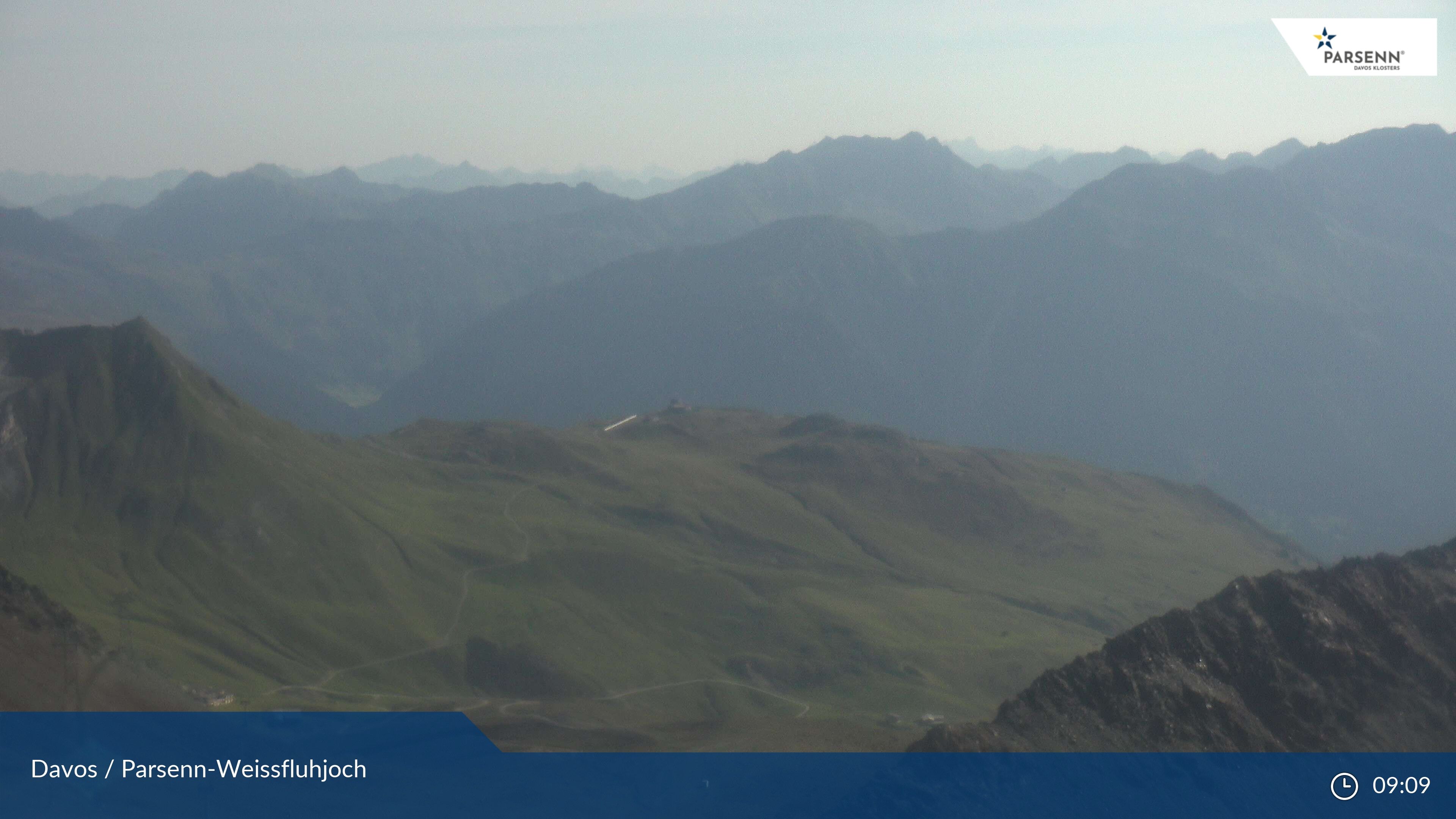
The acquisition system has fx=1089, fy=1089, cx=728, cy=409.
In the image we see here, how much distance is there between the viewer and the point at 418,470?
472 feet

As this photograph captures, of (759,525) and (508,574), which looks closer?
(508,574)

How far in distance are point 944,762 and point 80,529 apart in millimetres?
92796

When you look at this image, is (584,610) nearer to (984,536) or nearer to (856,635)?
(856,635)

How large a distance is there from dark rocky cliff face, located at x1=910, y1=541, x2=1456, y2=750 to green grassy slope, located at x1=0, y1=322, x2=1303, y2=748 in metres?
11.4

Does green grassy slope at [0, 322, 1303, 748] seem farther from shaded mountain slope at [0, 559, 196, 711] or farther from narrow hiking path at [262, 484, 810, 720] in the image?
shaded mountain slope at [0, 559, 196, 711]

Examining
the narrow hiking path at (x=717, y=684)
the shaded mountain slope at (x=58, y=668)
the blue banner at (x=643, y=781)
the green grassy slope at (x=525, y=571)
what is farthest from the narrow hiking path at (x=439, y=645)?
the blue banner at (x=643, y=781)

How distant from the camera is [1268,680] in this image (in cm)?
4081

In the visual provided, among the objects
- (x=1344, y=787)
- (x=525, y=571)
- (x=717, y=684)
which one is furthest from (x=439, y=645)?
(x=1344, y=787)

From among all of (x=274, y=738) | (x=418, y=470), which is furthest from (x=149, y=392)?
(x=274, y=738)

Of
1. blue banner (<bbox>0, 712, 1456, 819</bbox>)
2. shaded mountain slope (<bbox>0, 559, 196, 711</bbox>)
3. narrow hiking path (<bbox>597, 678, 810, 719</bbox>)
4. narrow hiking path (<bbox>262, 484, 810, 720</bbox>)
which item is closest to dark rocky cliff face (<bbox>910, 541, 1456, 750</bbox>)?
blue banner (<bbox>0, 712, 1456, 819</bbox>)

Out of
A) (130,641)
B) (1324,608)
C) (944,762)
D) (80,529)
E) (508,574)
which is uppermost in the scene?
(80,529)

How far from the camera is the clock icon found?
3703 cm

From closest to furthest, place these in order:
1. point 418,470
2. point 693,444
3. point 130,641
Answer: point 130,641 → point 418,470 → point 693,444

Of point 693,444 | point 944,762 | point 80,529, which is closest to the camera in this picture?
point 944,762
